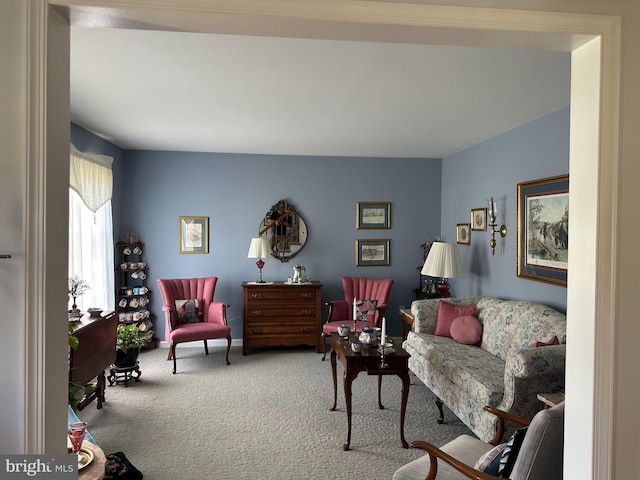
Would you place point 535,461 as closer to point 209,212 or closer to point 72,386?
point 72,386

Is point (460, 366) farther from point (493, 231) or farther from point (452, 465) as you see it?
point (493, 231)

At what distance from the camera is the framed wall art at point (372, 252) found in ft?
20.2

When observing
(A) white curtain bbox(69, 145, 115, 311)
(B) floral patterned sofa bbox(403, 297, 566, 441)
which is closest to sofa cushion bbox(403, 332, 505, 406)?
(B) floral patterned sofa bbox(403, 297, 566, 441)

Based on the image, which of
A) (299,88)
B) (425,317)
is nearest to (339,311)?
(425,317)

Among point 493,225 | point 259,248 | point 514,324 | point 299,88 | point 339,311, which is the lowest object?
point 339,311

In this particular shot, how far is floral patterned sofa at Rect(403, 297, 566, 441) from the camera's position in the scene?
279 cm

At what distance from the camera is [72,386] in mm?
2123

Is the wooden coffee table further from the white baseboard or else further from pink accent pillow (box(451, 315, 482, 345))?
the white baseboard

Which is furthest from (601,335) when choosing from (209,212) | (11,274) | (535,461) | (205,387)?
(209,212)

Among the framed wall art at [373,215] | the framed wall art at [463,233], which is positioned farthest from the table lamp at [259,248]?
the framed wall art at [463,233]

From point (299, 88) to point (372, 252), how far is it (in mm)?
3374

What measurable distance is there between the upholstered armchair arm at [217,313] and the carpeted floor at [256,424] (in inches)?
22.7

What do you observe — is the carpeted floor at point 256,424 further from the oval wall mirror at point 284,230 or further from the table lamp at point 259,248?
the oval wall mirror at point 284,230

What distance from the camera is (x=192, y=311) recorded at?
537 centimetres
